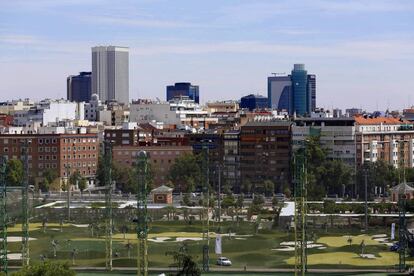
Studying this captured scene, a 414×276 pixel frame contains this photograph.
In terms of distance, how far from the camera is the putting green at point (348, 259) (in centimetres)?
4581

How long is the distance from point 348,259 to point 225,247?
5684 mm

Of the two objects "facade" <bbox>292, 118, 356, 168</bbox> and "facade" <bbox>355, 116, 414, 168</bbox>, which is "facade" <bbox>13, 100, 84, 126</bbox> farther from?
"facade" <bbox>355, 116, 414, 168</bbox>

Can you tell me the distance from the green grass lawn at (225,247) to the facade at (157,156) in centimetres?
2148

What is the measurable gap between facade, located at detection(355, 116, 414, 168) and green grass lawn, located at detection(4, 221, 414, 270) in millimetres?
20847

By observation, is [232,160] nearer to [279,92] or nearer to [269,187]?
[269,187]

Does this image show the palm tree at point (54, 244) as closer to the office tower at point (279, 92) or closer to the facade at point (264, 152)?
the facade at point (264, 152)

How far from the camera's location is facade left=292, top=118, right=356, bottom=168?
2997 inches

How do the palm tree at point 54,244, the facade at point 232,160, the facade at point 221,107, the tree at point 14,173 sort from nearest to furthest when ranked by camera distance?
the palm tree at point 54,244 → the tree at point 14,173 → the facade at point 232,160 → the facade at point 221,107

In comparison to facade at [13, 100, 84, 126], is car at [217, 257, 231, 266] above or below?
below

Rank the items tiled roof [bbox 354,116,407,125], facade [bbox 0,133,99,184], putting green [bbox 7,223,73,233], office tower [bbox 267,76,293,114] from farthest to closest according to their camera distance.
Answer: office tower [bbox 267,76,293,114]
facade [bbox 0,133,99,184]
tiled roof [bbox 354,116,407,125]
putting green [bbox 7,223,73,233]

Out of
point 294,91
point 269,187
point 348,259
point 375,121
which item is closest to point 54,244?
point 348,259

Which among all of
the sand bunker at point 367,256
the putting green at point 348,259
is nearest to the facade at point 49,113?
the putting green at point 348,259

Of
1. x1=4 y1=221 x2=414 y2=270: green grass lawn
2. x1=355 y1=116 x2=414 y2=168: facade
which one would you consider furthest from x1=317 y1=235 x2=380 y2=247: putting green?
x1=355 y1=116 x2=414 y2=168: facade

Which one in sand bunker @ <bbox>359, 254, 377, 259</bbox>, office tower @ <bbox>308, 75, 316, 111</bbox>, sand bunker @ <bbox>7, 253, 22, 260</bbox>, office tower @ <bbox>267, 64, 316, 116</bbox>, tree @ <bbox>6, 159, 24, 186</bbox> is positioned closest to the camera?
sand bunker @ <bbox>359, 254, 377, 259</bbox>
